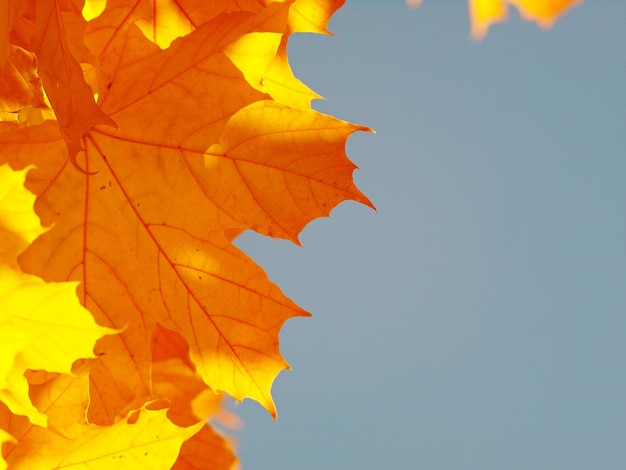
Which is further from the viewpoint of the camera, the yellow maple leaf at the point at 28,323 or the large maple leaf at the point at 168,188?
the large maple leaf at the point at 168,188

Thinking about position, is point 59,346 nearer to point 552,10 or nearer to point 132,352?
point 132,352

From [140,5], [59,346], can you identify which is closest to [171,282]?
[59,346]

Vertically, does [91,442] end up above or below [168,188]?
below

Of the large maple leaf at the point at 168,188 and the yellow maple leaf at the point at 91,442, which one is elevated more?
the large maple leaf at the point at 168,188

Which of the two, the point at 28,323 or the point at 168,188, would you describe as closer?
the point at 28,323
